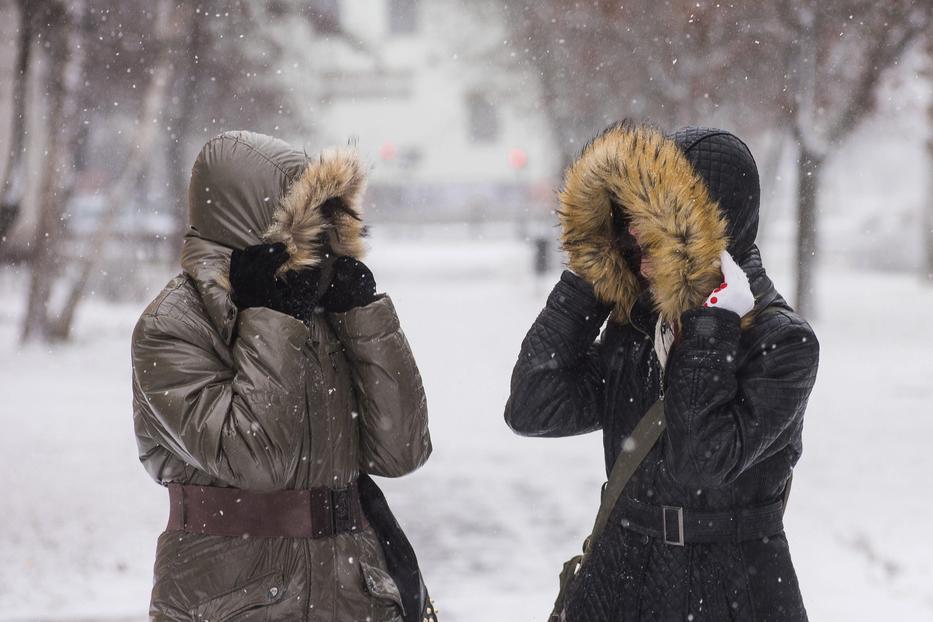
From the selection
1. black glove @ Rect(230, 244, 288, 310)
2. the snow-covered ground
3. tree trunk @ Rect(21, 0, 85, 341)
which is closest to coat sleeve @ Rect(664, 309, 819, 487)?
black glove @ Rect(230, 244, 288, 310)

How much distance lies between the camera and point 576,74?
18.8 meters

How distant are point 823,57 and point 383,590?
14.4 meters

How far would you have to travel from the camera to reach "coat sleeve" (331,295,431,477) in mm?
2535

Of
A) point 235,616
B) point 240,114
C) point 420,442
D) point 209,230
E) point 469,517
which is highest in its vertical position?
point 240,114

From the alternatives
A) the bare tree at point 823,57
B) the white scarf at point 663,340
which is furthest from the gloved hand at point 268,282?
the bare tree at point 823,57

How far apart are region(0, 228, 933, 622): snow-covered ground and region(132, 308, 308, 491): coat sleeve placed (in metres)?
3.00

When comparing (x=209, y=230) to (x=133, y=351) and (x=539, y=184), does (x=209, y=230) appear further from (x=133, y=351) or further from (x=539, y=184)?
(x=539, y=184)

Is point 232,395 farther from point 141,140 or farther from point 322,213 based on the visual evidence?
A: point 141,140

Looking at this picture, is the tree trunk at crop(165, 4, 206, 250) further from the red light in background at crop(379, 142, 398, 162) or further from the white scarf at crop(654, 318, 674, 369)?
the red light in background at crop(379, 142, 398, 162)

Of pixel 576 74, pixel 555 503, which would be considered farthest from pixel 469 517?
pixel 576 74

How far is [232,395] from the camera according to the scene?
239 cm

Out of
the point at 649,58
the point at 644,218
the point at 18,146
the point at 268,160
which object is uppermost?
the point at 649,58

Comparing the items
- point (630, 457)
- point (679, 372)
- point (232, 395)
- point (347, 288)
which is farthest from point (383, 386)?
point (679, 372)

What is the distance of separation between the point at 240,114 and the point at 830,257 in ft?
63.2
